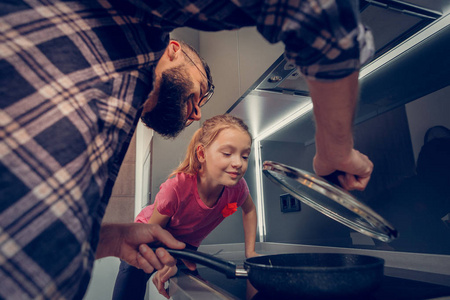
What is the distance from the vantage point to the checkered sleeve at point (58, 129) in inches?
10.7

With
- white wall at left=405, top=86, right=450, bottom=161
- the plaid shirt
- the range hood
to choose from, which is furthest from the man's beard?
white wall at left=405, top=86, right=450, bottom=161

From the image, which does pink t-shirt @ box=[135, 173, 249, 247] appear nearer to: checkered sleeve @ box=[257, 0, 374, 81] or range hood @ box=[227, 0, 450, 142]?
range hood @ box=[227, 0, 450, 142]

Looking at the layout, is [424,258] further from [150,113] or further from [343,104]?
[150,113]

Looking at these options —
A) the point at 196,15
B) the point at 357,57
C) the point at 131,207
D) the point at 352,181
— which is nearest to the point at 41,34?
the point at 196,15

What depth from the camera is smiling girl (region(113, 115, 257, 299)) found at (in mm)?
1085

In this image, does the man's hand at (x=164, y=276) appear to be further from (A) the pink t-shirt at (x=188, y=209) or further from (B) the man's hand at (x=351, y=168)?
(B) the man's hand at (x=351, y=168)

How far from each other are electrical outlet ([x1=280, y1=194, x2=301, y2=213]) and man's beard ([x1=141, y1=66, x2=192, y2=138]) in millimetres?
601

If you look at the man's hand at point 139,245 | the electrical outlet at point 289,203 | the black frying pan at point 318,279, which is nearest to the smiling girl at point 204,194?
the electrical outlet at point 289,203

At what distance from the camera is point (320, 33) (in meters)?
0.27

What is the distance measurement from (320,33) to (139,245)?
0.47 metres

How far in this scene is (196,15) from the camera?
0.32m

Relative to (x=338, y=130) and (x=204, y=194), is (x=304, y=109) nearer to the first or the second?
(x=204, y=194)

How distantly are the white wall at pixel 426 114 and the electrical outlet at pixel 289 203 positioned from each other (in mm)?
566

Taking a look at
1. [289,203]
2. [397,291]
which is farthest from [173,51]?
[289,203]
